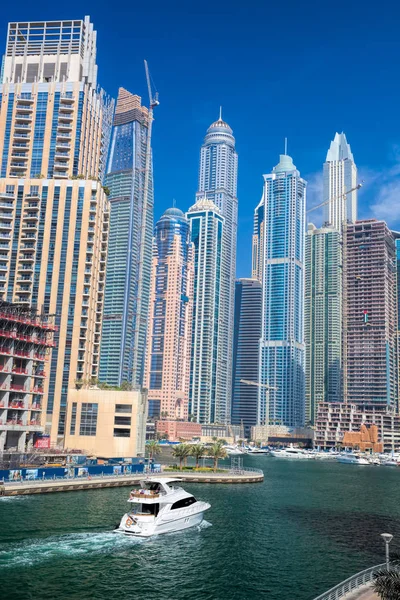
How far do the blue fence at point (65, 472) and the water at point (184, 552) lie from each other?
6570mm

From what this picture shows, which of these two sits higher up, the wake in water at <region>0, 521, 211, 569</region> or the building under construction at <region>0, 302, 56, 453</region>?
the building under construction at <region>0, 302, 56, 453</region>

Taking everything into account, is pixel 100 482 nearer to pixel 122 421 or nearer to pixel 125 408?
pixel 122 421

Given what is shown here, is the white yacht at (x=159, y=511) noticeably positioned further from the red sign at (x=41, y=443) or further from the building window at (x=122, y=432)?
the building window at (x=122, y=432)

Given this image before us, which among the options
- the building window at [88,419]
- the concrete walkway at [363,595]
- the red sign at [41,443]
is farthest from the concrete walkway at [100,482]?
the concrete walkway at [363,595]

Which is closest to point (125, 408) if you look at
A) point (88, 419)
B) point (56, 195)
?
point (88, 419)

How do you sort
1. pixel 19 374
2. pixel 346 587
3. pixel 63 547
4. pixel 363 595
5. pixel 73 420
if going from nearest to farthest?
pixel 363 595
pixel 346 587
pixel 63 547
pixel 19 374
pixel 73 420

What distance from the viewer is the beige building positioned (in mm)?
141750

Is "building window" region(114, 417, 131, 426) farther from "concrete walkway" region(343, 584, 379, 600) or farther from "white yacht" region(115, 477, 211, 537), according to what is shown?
"concrete walkway" region(343, 584, 379, 600)

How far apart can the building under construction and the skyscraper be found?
107ft

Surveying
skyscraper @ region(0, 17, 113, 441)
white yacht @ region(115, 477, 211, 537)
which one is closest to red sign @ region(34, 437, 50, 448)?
skyscraper @ region(0, 17, 113, 441)

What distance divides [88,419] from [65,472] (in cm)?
4376

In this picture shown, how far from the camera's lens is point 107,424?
14238 centimetres

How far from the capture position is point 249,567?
5603 cm

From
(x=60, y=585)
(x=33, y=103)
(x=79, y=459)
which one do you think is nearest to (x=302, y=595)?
(x=60, y=585)
